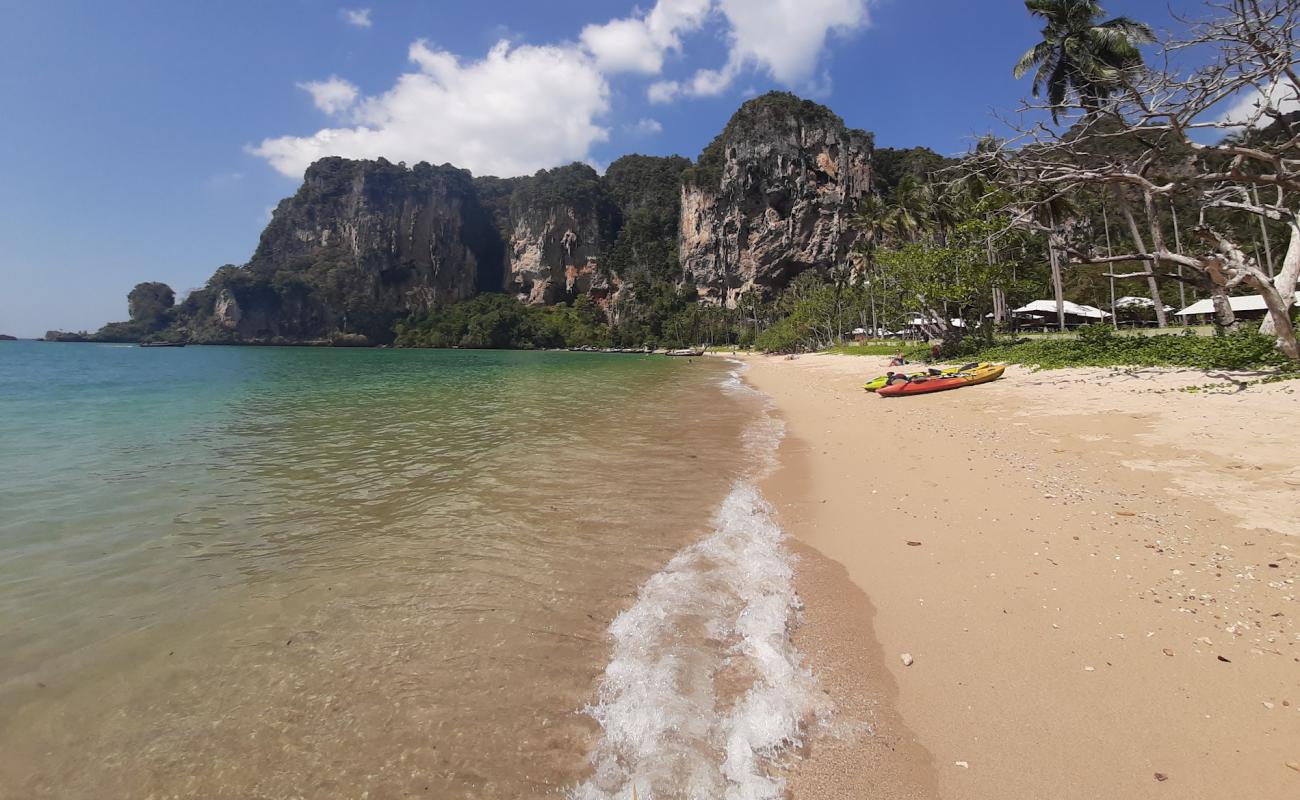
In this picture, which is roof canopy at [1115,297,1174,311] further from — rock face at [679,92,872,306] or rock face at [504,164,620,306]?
rock face at [504,164,620,306]

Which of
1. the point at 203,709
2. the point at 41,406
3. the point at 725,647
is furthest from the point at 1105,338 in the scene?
the point at 41,406

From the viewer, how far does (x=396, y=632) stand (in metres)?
4.35

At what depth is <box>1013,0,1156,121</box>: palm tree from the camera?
25422 mm

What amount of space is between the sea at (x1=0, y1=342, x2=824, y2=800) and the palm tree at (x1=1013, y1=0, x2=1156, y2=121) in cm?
3239

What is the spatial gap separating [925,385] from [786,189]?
108 meters

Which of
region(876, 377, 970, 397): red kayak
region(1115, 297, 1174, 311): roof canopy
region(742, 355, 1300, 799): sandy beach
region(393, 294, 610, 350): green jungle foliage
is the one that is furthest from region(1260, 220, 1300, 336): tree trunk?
region(393, 294, 610, 350): green jungle foliage

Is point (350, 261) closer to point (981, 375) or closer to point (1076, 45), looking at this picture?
point (1076, 45)

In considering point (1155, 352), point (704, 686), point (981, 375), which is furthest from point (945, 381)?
point (704, 686)

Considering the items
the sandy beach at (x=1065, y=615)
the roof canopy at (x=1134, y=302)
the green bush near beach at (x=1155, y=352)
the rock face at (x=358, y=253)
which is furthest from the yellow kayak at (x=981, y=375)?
the rock face at (x=358, y=253)

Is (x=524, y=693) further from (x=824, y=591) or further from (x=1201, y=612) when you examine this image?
(x=1201, y=612)

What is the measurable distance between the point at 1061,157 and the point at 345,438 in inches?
829

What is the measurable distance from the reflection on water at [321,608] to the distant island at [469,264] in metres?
116

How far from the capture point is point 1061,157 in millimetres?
14719

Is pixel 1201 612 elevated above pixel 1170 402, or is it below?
below
